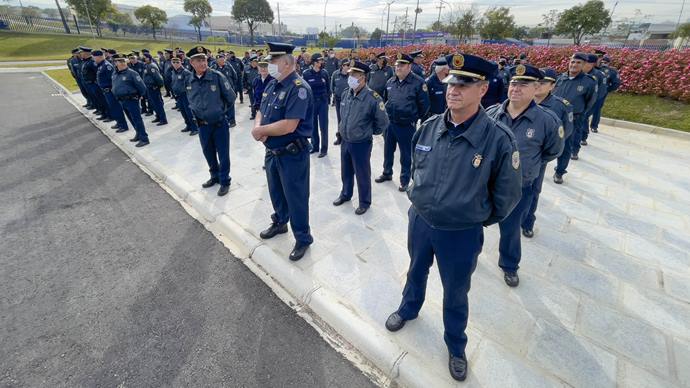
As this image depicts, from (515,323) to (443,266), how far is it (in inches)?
50.0

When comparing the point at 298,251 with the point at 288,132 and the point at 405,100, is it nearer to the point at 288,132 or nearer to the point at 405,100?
the point at 288,132

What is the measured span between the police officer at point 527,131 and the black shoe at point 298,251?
7.31ft

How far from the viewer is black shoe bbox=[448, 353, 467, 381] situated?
7.69ft

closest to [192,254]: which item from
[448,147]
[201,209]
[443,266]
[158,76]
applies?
[201,209]

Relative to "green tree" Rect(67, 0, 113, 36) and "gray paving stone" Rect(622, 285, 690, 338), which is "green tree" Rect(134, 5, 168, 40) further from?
"gray paving stone" Rect(622, 285, 690, 338)

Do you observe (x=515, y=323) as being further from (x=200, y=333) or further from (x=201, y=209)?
(x=201, y=209)

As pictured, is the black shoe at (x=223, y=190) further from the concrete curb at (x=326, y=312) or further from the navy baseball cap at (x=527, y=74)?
the navy baseball cap at (x=527, y=74)

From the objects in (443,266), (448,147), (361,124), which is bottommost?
(443,266)

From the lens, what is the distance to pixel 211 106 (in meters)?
4.96

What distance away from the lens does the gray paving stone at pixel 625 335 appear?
2570 millimetres

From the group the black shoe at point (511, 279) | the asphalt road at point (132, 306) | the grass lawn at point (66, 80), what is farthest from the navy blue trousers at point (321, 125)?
the grass lawn at point (66, 80)

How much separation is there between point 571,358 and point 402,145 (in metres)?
3.80

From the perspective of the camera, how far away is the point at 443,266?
2234 millimetres

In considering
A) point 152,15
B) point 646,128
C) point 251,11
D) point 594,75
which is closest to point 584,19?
point 646,128
